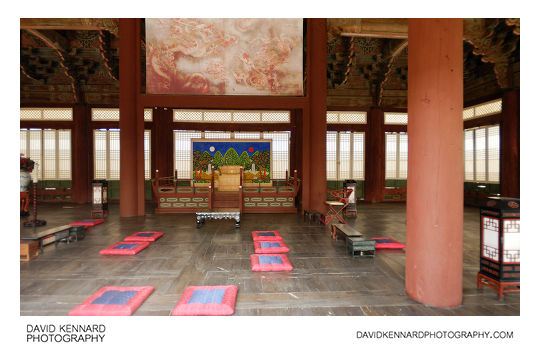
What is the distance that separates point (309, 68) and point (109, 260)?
20.0 feet

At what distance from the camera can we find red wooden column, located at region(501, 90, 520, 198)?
722 cm

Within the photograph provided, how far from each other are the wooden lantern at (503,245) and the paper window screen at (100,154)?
10.3 m

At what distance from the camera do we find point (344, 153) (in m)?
10.3

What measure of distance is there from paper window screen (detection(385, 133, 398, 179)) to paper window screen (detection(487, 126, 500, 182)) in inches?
107

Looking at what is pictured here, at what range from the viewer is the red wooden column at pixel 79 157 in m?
9.40

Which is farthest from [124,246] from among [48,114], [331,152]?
[48,114]

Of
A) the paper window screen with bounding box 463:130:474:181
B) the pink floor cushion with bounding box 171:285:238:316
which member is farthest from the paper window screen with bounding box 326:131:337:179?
the pink floor cushion with bounding box 171:285:238:316

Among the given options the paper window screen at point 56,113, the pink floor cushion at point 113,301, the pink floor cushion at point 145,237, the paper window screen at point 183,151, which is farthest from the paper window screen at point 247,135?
the pink floor cushion at point 113,301

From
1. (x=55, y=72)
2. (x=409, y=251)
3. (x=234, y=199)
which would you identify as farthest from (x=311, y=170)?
(x=55, y=72)

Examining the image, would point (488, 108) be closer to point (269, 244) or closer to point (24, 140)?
point (269, 244)

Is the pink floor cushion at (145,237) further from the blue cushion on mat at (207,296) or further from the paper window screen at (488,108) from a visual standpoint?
the paper window screen at (488,108)

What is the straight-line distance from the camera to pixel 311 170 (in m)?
7.39

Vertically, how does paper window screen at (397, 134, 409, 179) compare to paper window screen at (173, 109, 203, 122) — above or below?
below

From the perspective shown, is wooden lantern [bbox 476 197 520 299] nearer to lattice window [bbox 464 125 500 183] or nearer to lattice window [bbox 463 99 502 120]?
lattice window [bbox 464 125 500 183]
